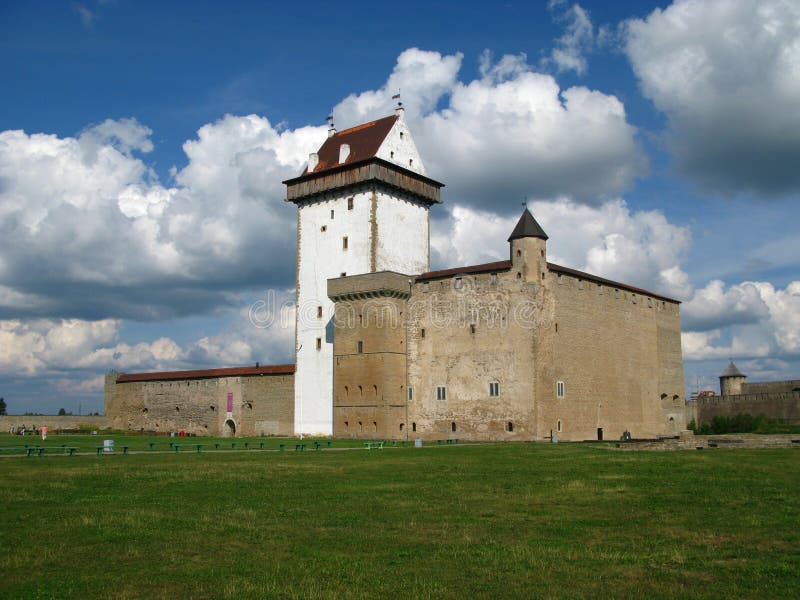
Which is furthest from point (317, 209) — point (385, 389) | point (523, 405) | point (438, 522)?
point (438, 522)

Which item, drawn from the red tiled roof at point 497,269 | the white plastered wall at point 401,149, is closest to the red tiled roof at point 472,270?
the red tiled roof at point 497,269

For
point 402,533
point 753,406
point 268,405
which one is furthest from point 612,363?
point 402,533

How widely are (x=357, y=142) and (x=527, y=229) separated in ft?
50.1

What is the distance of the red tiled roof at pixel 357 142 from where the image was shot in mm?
49531

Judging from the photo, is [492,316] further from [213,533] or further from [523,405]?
[213,533]

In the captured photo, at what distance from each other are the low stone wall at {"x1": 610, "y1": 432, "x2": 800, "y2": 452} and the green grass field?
10.7m

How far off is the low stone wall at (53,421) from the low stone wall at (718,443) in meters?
47.8

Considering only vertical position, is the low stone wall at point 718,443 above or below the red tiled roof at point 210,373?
below

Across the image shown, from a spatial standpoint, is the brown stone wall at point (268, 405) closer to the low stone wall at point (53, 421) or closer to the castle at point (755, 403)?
the low stone wall at point (53, 421)

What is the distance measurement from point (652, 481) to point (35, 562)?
1362 cm

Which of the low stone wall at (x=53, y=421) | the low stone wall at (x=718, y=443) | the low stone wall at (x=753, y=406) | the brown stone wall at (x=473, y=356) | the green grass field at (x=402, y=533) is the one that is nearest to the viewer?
the green grass field at (x=402, y=533)

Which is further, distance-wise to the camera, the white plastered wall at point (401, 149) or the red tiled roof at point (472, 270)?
the white plastered wall at point (401, 149)

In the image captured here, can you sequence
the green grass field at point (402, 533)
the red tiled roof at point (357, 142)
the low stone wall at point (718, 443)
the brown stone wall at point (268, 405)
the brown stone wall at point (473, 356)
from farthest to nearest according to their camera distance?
1. the brown stone wall at point (268, 405)
2. the red tiled roof at point (357, 142)
3. the brown stone wall at point (473, 356)
4. the low stone wall at point (718, 443)
5. the green grass field at point (402, 533)

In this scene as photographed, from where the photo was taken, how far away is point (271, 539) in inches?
450
